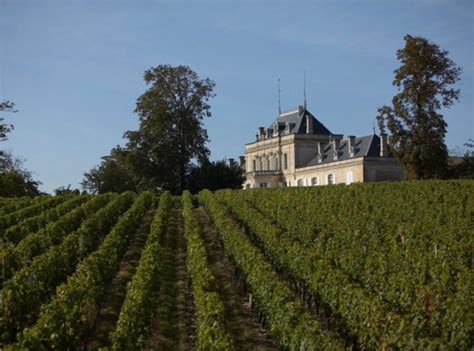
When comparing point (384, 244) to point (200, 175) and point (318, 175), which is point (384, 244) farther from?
point (318, 175)

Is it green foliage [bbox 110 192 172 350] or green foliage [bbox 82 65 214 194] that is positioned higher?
green foliage [bbox 82 65 214 194]

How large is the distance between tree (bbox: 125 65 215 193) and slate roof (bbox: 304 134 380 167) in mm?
14328

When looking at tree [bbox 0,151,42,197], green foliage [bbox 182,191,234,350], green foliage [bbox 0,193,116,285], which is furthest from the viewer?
tree [bbox 0,151,42,197]

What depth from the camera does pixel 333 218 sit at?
23.7 metres

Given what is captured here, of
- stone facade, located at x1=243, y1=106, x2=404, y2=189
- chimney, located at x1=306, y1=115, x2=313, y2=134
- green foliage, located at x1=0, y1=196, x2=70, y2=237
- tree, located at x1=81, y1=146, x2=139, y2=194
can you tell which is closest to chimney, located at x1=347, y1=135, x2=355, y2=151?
stone facade, located at x1=243, y1=106, x2=404, y2=189

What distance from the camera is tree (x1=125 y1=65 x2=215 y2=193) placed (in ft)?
159

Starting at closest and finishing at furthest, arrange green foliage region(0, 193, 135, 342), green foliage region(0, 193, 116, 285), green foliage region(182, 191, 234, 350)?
green foliage region(182, 191, 234, 350) < green foliage region(0, 193, 135, 342) < green foliage region(0, 193, 116, 285)

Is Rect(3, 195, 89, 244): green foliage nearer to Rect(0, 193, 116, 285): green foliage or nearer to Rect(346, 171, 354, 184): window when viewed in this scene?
Rect(0, 193, 116, 285): green foliage

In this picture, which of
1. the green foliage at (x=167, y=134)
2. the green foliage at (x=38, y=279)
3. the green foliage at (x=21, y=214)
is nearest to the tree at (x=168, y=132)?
the green foliage at (x=167, y=134)

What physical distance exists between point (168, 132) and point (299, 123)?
20776 mm

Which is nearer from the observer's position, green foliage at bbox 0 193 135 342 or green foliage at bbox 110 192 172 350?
green foliage at bbox 110 192 172 350

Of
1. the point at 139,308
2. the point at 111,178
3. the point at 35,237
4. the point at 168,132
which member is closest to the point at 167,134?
the point at 168,132

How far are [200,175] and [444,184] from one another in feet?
84.6

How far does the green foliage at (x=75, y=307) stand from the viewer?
910 cm
